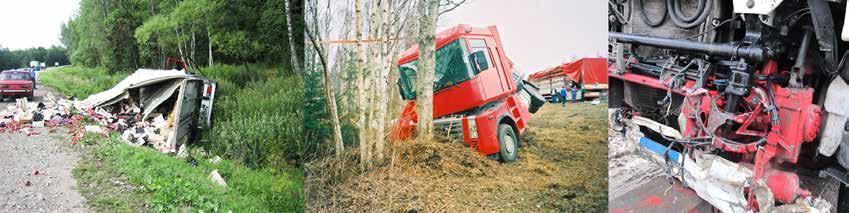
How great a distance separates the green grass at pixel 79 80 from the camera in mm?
3021

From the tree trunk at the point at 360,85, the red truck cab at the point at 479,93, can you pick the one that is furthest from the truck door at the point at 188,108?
the red truck cab at the point at 479,93

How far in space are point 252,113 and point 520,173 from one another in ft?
7.70

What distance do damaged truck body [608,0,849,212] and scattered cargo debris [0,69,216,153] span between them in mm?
2996

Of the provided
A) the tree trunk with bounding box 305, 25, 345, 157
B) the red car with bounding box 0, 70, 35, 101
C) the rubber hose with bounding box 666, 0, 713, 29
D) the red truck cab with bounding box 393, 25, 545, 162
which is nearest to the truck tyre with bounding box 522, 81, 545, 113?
the red truck cab with bounding box 393, 25, 545, 162

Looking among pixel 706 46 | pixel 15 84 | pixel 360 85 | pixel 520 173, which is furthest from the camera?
pixel 706 46

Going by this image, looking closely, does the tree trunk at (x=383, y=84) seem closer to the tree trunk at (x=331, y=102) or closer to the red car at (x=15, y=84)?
the tree trunk at (x=331, y=102)

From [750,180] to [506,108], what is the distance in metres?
2.07

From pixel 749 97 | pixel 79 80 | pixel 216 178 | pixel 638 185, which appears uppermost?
pixel 79 80

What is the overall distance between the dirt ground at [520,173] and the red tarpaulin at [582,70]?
0.12 m

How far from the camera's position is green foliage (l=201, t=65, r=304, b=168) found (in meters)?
3.88

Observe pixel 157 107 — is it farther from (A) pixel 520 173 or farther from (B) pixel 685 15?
(B) pixel 685 15

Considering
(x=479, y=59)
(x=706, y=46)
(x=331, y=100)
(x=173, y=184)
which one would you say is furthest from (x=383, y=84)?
(x=706, y=46)

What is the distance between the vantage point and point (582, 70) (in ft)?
7.24

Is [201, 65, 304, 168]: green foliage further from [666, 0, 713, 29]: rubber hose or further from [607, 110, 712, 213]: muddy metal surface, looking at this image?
[666, 0, 713, 29]: rubber hose
